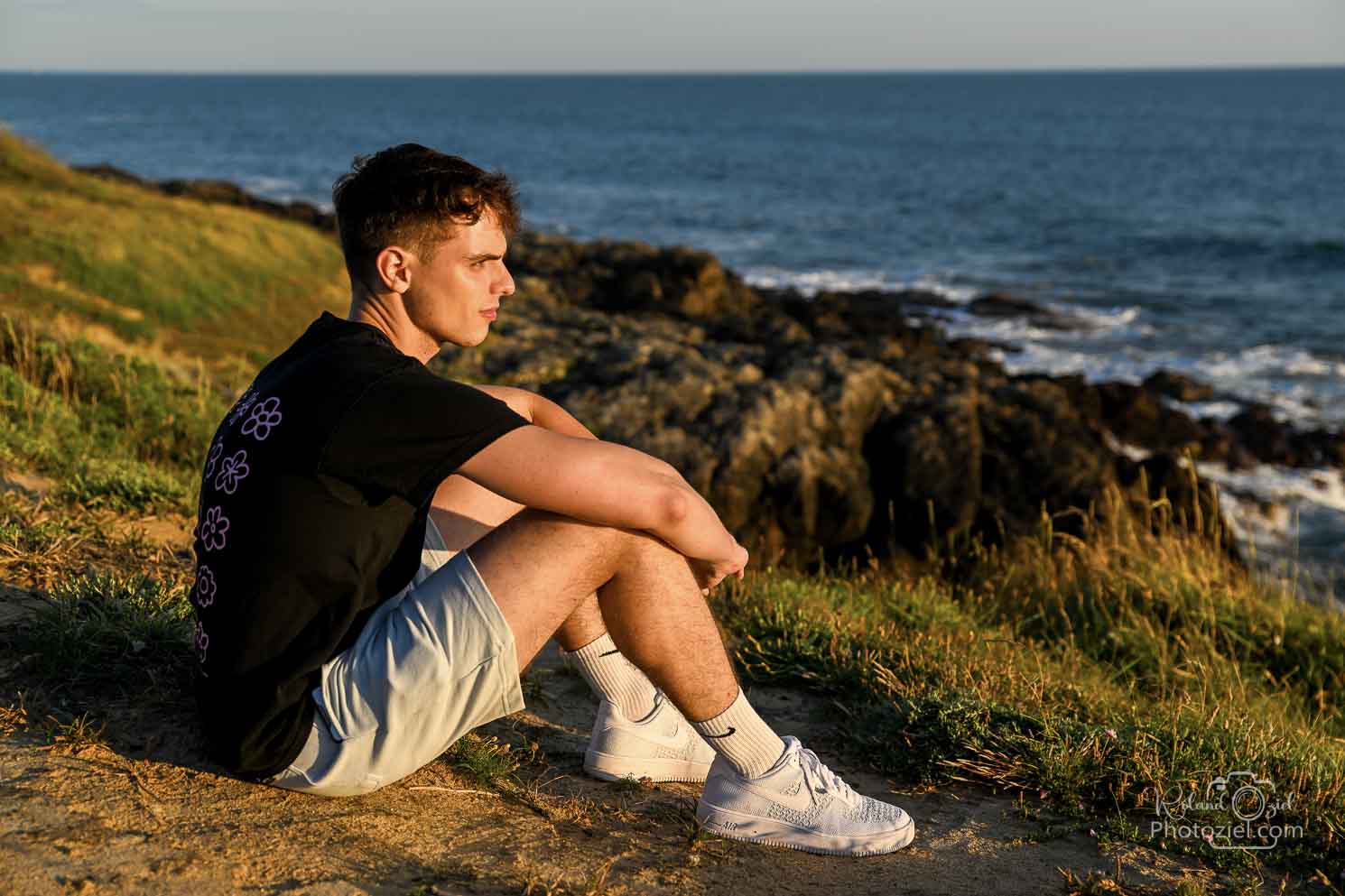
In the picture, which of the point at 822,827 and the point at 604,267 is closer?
the point at 822,827

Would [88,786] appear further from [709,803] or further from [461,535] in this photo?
[709,803]

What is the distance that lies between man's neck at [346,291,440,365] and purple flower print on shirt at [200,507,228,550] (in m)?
0.64

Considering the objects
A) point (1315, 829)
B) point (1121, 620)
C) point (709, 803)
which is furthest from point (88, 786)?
point (1121, 620)

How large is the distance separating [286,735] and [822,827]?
1.54 meters

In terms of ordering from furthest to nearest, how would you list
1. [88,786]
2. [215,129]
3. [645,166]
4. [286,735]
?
[215,129]
[645,166]
[88,786]
[286,735]

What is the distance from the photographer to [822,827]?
3477 millimetres

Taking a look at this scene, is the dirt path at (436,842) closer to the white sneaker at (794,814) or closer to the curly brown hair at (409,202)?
the white sneaker at (794,814)

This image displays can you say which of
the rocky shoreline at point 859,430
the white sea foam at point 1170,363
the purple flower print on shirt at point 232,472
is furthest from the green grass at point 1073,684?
the white sea foam at point 1170,363

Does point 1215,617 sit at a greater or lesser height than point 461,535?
lesser

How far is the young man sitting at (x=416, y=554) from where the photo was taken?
9.23ft

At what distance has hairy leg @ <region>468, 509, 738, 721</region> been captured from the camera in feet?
9.98

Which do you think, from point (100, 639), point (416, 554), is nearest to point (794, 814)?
point (416, 554)

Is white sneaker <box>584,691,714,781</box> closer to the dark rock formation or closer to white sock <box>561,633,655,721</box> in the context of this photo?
white sock <box>561,633,655,721</box>

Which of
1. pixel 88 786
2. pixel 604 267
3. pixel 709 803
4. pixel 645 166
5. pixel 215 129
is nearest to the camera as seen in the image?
pixel 88 786
